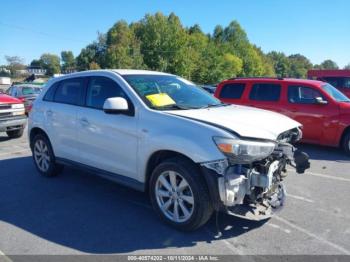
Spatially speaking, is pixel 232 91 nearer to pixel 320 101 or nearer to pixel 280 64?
pixel 320 101

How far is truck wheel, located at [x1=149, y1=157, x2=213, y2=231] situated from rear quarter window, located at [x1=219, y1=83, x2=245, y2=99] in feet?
19.7

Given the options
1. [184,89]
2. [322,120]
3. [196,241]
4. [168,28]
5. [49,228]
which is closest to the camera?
[196,241]

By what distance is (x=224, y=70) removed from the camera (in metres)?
64.7

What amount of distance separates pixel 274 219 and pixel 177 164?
59.3 inches

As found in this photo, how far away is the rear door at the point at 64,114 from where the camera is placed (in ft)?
17.2

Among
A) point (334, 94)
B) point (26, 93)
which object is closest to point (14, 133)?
point (26, 93)

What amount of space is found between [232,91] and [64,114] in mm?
5559

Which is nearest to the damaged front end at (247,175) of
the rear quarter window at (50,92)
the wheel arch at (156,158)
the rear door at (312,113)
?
the wheel arch at (156,158)

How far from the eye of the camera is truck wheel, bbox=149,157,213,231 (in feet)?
12.0

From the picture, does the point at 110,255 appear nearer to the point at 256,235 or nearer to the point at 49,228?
the point at 49,228

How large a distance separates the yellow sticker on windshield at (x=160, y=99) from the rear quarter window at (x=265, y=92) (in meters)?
5.16

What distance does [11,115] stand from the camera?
966 cm

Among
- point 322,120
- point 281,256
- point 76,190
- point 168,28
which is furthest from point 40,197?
point 168,28

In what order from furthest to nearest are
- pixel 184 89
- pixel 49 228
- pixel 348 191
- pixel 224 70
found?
pixel 224 70 → pixel 348 191 → pixel 184 89 → pixel 49 228
